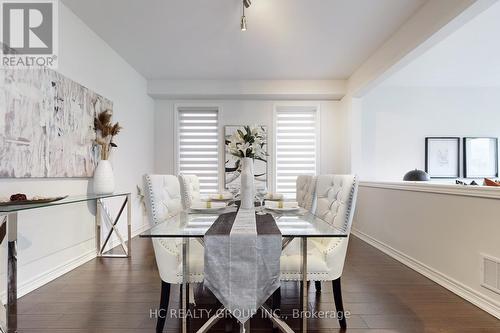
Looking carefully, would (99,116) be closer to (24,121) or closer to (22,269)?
(24,121)

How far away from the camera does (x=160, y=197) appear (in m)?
1.94

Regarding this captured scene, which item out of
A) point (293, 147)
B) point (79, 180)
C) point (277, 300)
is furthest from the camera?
point (293, 147)

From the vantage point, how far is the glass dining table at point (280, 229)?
1337 mm

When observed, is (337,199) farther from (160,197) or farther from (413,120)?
(413,120)

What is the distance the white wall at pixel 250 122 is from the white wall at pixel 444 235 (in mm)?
1614

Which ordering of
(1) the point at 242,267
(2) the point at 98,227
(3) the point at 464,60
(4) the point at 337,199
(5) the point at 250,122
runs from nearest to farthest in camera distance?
(1) the point at 242,267 < (4) the point at 337,199 < (2) the point at 98,227 < (3) the point at 464,60 < (5) the point at 250,122

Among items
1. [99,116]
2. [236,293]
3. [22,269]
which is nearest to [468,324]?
[236,293]

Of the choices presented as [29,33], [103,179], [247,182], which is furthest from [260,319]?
[29,33]

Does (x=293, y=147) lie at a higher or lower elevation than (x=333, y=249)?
higher

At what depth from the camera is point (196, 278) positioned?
66.1 inches

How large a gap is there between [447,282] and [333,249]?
1493mm

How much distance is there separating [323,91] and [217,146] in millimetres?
2212

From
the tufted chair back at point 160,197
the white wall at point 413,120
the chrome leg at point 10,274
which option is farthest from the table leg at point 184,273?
the white wall at point 413,120

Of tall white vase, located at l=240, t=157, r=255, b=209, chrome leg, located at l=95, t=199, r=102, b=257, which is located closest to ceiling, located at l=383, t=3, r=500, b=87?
tall white vase, located at l=240, t=157, r=255, b=209
